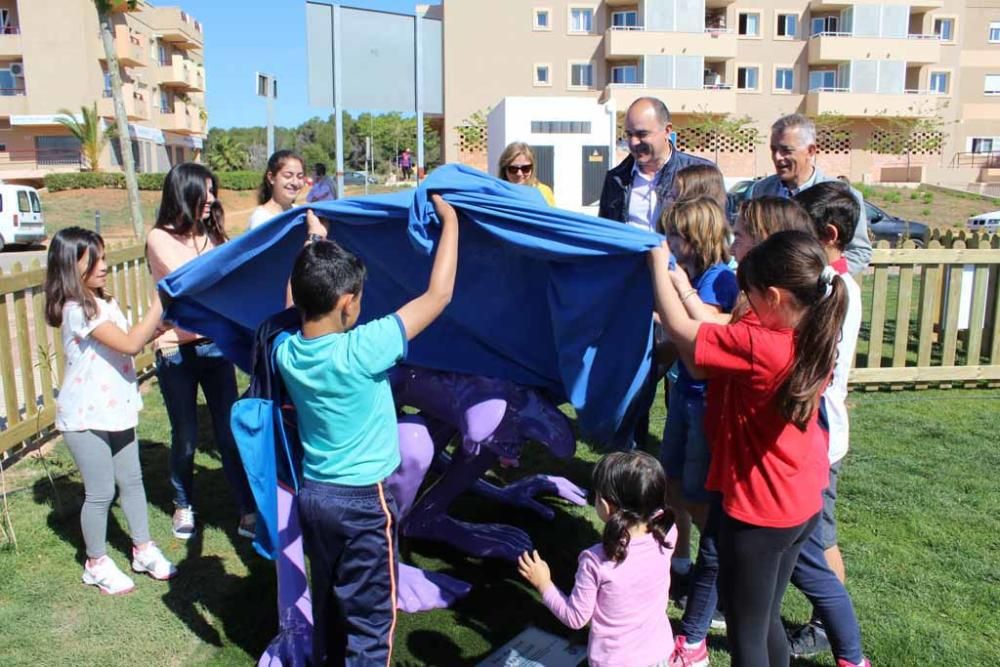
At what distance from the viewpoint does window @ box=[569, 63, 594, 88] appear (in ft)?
141

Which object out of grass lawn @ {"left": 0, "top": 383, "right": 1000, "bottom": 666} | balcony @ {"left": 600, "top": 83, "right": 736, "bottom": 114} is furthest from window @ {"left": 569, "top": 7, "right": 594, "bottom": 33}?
grass lawn @ {"left": 0, "top": 383, "right": 1000, "bottom": 666}

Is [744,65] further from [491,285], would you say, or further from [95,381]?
[95,381]

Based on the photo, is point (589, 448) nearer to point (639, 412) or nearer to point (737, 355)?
point (639, 412)

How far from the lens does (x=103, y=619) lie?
3.44m

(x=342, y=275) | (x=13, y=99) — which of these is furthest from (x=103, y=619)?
(x=13, y=99)

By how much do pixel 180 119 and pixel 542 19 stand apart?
940 inches

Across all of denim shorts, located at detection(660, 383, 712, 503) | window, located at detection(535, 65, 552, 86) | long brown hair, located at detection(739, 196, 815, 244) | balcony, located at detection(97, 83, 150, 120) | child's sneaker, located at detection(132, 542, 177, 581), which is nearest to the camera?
long brown hair, located at detection(739, 196, 815, 244)

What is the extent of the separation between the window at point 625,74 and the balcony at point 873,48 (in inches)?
393

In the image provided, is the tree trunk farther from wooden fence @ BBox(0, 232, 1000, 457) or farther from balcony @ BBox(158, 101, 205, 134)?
balcony @ BBox(158, 101, 205, 134)

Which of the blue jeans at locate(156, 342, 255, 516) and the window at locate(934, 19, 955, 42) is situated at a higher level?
the window at locate(934, 19, 955, 42)

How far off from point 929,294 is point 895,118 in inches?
1647

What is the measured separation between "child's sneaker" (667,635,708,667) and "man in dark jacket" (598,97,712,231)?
6.73ft

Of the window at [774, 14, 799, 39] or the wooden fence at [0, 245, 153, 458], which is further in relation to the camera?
the window at [774, 14, 799, 39]

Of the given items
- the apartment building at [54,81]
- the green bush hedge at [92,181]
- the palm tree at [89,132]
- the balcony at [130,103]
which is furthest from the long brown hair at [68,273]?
the balcony at [130,103]
